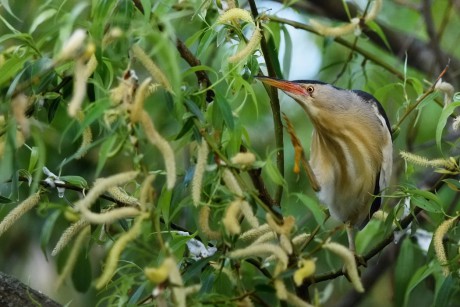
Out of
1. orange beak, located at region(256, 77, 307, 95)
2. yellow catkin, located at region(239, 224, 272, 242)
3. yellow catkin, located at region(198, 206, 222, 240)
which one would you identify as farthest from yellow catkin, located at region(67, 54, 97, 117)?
orange beak, located at region(256, 77, 307, 95)

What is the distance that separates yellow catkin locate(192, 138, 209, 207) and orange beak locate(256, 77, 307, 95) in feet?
1.82

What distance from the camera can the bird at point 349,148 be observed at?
2.56 meters

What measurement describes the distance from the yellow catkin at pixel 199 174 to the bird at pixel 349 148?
3.45ft

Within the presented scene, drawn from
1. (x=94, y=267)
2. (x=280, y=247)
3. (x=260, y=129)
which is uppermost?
(x=280, y=247)

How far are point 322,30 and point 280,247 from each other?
53 centimetres

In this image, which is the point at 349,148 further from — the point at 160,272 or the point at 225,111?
the point at 160,272

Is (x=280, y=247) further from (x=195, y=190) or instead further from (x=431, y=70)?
(x=431, y=70)

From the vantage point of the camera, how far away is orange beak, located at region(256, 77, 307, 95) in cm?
207

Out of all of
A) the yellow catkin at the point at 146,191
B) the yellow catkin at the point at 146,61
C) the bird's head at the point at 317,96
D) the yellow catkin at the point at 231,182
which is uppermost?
the yellow catkin at the point at 146,61

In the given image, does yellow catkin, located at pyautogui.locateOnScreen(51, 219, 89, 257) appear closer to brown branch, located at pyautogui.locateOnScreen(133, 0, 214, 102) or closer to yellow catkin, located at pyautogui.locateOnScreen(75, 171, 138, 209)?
yellow catkin, located at pyautogui.locateOnScreen(75, 171, 138, 209)

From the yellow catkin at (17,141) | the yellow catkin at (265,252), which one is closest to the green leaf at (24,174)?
the yellow catkin at (17,141)

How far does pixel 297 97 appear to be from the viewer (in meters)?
2.43

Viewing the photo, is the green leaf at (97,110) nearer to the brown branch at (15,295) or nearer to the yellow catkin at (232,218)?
the yellow catkin at (232,218)

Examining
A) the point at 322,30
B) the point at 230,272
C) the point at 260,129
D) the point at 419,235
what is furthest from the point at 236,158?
the point at 260,129
